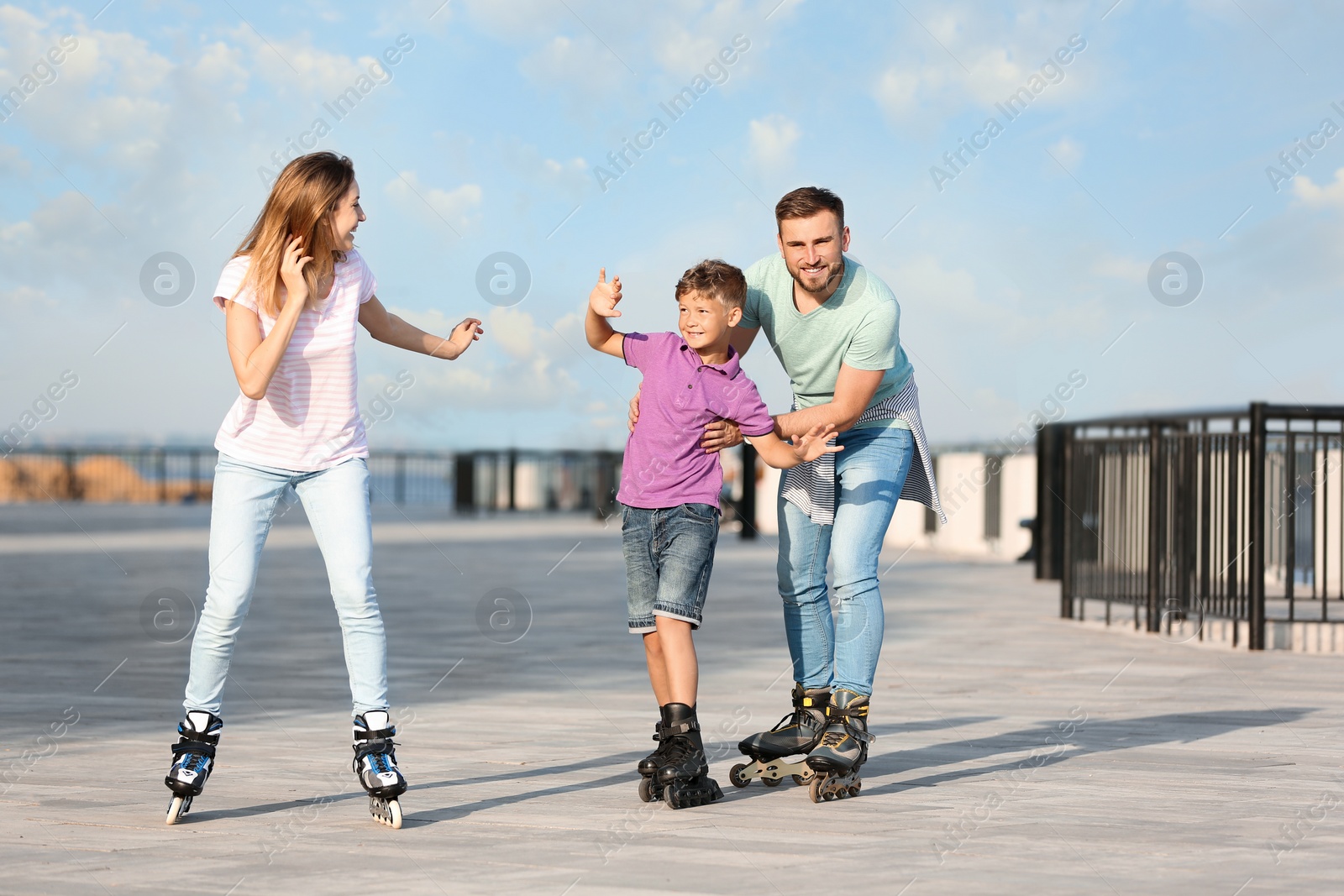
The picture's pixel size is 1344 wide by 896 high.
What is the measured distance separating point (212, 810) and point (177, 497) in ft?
133

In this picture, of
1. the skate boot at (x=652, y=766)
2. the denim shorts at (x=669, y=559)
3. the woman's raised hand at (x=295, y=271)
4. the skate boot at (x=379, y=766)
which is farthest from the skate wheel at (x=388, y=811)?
the woman's raised hand at (x=295, y=271)

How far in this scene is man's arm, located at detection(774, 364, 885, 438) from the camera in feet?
15.8

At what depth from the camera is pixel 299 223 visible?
4438mm

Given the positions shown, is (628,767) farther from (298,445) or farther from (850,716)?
(298,445)

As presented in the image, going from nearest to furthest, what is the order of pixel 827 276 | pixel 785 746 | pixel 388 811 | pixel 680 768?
pixel 388 811 < pixel 680 768 < pixel 827 276 < pixel 785 746

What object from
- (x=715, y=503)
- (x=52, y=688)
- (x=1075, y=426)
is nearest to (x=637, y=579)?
(x=715, y=503)

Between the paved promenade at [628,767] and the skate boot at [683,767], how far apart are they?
2.2 inches

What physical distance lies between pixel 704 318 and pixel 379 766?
154cm

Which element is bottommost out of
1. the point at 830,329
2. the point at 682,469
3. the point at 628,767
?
the point at 628,767

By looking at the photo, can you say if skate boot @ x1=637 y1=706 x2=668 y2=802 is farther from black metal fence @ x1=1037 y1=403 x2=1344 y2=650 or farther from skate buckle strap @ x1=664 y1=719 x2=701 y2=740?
black metal fence @ x1=1037 y1=403 x2=1344 y2=650

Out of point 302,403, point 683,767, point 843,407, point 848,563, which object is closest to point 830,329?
point 843,407

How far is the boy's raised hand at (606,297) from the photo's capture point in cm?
484

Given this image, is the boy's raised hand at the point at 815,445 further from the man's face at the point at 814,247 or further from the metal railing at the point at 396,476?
the metal railing at the point at 396,476

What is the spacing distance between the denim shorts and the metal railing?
30206 millimetres
